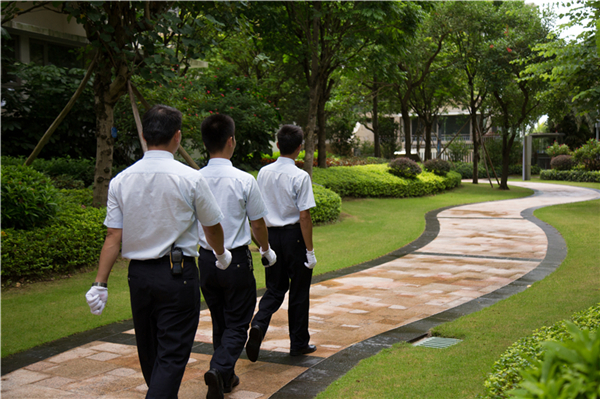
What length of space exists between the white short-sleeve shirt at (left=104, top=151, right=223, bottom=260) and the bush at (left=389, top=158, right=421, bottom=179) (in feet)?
63.5

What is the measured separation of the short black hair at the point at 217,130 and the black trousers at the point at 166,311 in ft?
3.71

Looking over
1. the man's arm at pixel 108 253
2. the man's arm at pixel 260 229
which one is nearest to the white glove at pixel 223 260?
the man's arm at pixel 260 229

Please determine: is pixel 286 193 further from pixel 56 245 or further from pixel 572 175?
pixel 572 175

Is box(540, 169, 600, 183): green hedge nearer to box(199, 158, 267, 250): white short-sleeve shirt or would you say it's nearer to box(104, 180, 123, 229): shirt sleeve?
box(199, 158, 267, 250): white short-sleeve shirt

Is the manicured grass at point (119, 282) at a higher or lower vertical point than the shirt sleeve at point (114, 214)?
lower

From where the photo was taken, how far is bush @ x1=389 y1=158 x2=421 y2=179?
21.8m

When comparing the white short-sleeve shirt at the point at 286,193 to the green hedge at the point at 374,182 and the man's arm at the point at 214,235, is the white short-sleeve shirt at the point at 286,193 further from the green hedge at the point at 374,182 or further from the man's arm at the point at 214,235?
the green hedge at the point at 374,182

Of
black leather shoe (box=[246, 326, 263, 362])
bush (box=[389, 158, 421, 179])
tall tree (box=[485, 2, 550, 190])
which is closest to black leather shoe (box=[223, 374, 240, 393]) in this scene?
black leather shoe (box=[246, 326, 263, 362])

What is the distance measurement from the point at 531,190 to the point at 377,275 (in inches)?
746

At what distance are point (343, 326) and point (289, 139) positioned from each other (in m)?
2.08

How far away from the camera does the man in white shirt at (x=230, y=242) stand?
12.3 feet

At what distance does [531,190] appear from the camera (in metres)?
24.4

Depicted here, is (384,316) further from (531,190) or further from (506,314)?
(531,190)

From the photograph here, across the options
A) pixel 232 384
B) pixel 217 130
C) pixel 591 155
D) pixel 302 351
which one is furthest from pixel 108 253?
pixel 591 155
